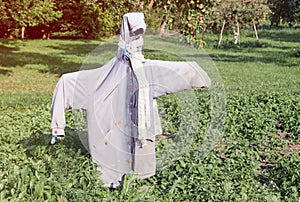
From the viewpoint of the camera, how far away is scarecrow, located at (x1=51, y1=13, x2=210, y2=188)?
553cm

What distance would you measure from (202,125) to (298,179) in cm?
249

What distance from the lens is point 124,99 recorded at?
568 centimetres

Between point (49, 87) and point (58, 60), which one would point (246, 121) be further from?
point (58, 60)

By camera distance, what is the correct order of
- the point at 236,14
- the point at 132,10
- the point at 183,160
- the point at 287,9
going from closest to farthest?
the point at 183,160 → the point at 132,10 → the point at 287,9 → the point at 236,14

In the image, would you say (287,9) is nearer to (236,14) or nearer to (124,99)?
(236,14)

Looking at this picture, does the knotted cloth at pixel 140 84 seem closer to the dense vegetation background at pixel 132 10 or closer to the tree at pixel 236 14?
the dense vegetation background at pixel 132 10

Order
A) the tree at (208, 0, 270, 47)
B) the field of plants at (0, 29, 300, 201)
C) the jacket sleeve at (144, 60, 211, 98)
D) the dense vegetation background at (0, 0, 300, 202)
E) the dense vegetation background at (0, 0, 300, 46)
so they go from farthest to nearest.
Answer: the tree at (208, 0, 270, 47), the dense vegetation background at (0, 0, 300, 46), the jacket sleeve at (144, 60, 211, 98), the dense vegetation background at (0, 0, 300, 202), the field of plants at (0, 29, 300, 201)

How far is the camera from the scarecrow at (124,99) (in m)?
5.53

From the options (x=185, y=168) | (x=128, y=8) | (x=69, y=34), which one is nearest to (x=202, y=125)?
(x=185, y=168)

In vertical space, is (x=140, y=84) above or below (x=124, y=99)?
above

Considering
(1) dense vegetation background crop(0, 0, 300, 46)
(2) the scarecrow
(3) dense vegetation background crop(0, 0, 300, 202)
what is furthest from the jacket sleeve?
(1) dense vegetation background crop(0, 0, 300, 46)

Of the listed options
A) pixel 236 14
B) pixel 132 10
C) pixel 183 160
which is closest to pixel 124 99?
pixel 183 160

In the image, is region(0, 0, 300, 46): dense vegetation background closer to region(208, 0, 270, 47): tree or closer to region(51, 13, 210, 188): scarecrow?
region(208, 0, 270, 47): tree

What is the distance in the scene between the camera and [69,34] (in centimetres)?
3600
